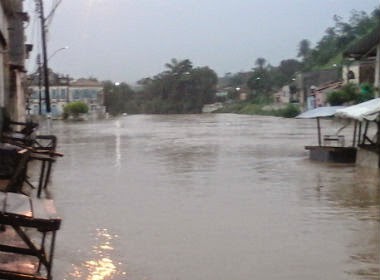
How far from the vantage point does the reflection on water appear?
7.37 metres

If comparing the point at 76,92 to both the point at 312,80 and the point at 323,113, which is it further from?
the point at 323,113

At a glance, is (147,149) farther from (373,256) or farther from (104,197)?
(373,256)

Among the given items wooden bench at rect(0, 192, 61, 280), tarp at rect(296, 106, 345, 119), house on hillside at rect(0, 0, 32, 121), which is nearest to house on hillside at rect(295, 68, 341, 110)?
house on hillside at rect(0, 0, 32, 121)

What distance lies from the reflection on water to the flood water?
0.01 m

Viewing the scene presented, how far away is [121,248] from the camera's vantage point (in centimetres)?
882

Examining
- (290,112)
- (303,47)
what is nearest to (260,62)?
(303,47)

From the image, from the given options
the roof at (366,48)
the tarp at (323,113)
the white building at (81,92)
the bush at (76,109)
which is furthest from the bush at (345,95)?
the white building at (81,92)

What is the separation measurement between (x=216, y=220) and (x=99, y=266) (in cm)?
331

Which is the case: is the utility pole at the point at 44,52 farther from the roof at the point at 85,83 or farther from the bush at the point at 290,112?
the roof at the point at 85,83

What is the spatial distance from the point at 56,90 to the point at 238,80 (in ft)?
159

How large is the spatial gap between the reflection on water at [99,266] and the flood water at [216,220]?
0.01m

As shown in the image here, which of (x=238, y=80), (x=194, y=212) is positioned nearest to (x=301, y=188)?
(x=194, y=212)

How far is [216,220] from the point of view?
426 inches

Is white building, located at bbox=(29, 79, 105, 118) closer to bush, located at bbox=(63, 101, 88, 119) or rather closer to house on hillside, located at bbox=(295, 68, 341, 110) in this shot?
bush, located at bbox=(63, 101, 88, 119)
